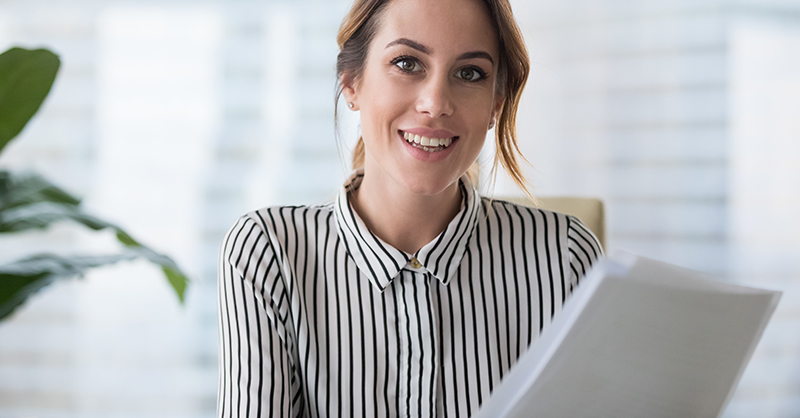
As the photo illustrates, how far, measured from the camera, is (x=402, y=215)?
0.96 meters

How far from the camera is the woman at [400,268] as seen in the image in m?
0.86

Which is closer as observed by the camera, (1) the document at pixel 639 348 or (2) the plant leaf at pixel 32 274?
(1) the document at pixel 639 348

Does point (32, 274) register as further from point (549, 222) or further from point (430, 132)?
point (549, 222)

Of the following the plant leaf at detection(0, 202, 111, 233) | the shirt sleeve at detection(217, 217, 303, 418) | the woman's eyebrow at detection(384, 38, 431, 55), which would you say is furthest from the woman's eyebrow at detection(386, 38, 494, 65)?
the plant leaf at detection(0, 202, 111, 233)

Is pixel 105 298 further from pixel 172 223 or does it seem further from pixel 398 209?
pixel 398 209

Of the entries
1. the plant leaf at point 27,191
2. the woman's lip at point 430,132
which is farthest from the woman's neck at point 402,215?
the plant leaf at point 27,191

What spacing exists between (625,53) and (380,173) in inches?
61.5

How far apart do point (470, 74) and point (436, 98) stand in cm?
9

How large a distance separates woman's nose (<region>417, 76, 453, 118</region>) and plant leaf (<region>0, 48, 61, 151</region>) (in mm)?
500

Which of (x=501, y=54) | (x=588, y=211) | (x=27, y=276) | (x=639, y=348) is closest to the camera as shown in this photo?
(x=639, y=348)

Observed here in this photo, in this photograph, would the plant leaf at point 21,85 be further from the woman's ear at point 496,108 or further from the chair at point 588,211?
the chair at point 588,211

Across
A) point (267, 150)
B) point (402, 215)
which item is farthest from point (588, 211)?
point (267, 150)

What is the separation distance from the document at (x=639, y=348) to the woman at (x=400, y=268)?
1.15 feet

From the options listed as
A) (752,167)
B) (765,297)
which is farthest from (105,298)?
(752,167)
